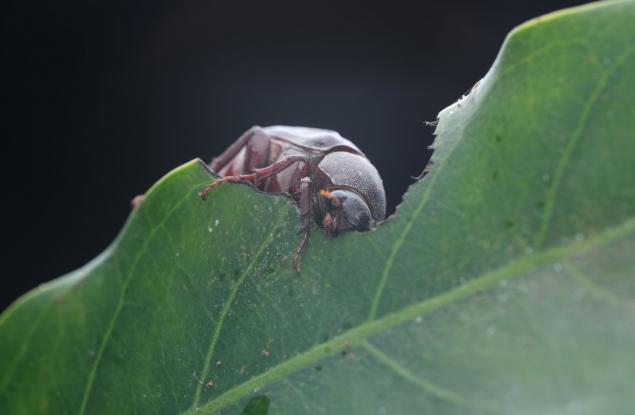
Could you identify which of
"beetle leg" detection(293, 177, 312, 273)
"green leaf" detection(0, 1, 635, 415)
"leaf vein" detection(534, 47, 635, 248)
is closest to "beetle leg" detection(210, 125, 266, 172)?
"beetle leg" detection(293, 177, 312, 273)

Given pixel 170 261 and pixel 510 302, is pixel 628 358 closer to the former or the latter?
pixel 510 302

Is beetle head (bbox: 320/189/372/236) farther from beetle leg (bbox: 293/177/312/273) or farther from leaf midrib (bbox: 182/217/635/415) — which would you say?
leaf midrib (bbox: 182/217/635/415)

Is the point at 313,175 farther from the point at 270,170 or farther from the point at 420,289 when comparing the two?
the point at 420,289

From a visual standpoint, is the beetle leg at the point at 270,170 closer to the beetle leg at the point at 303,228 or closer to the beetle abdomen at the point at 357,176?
the beetle abdomen at the point at 357,176

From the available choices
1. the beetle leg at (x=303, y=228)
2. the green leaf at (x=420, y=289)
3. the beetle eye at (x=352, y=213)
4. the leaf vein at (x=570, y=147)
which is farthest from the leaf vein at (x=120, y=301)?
the leaf vein at (x=570, y=147)

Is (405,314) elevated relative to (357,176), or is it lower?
elevated

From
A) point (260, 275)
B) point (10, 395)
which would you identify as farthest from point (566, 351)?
point (10, 395)

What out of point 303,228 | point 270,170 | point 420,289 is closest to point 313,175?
point 270,170
